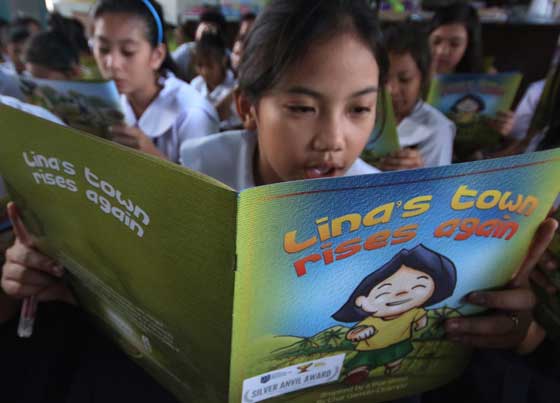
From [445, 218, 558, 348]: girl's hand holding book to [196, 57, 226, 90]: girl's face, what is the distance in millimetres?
2041

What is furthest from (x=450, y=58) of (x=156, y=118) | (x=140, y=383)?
(x=140, y=383)

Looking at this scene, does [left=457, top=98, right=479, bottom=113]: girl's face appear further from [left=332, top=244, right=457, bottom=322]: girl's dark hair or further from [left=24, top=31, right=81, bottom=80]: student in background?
[left=24, top=31, right=81, bottom=80]: student in background

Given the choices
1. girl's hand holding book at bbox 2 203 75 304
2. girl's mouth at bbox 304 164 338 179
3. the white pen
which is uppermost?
girl's mouth at bbox 304 164 338 179

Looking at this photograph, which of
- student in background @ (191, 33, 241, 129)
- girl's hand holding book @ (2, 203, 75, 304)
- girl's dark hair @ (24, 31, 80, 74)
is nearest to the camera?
girl's hand holding book @ (2, 203, 75, 304)

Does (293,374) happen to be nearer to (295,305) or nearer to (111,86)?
(295,305)

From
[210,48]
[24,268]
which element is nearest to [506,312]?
[24,268]

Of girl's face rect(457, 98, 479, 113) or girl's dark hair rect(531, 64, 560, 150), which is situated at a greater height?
girl's dark hair rect(531, 64, 560, 150)

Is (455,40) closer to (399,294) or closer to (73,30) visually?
(399,294)

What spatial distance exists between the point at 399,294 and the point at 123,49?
1129mm

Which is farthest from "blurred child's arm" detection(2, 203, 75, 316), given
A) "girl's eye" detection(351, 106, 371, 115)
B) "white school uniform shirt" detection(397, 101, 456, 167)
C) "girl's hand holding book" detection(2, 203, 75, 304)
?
"white school uniform shirt" detection(397, 101, 456, 167)

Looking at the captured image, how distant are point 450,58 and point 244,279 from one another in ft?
5.96

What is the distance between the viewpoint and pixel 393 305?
45 cm

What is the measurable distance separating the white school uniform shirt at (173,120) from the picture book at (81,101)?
0.61 feet

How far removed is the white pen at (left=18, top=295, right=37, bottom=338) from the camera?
1.92 feet
